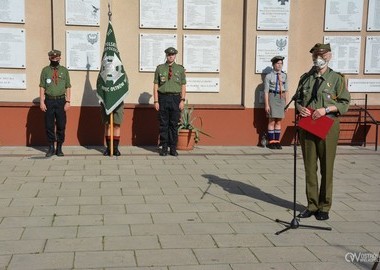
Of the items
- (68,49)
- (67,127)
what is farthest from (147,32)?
(67,127)

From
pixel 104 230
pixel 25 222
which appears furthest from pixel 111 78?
pixel 104 230

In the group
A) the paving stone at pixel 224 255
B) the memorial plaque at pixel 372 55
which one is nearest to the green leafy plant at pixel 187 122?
the memorial plaque at pixel 372 55

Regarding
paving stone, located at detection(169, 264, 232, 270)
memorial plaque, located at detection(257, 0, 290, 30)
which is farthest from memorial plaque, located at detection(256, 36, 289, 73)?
paving stone, located at detection(169, 264, 232, 270)

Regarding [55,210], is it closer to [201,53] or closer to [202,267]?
[202,267]

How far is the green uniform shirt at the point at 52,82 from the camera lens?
958 cm

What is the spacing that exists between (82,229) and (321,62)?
3.10 m

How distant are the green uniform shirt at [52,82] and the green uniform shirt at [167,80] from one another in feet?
→ 5.38

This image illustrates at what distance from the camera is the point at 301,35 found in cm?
1132

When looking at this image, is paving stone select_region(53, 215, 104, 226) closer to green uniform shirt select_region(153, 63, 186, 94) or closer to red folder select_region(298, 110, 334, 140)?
red folder select_region(298, 110, 334, 140)

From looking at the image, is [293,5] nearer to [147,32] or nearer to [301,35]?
[301,35]

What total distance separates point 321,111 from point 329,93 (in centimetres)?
26

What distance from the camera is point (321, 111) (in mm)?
5770

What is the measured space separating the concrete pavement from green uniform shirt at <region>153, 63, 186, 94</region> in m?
1.25

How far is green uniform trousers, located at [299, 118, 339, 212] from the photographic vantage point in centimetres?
598
